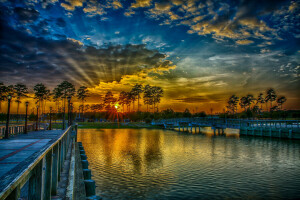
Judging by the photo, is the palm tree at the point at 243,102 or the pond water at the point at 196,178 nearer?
the pond water at the point at 196,178

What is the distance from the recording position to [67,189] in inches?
238

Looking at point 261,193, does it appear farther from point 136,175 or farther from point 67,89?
point 67,89

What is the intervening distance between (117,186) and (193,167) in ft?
24.4

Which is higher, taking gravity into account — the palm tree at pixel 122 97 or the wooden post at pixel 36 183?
the palm tree at pixel 122 97

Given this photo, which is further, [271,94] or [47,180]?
[271,94]

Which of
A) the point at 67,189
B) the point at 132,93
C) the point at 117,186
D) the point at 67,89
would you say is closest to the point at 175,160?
the point at 117,186

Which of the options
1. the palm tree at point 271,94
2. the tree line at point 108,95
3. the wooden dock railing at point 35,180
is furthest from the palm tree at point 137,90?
the wooden dock railing at point 35,180

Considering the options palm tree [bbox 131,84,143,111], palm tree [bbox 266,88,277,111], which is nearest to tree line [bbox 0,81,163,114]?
palm tree [bbox 131,84,143,111]

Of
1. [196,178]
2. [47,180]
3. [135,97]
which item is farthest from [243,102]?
[47,180]

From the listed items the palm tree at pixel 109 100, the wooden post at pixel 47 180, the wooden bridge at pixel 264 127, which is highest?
the palm tree at pixel 109 100

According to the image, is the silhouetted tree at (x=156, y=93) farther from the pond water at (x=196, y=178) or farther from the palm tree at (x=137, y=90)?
the pond water at (x=196, y=178)

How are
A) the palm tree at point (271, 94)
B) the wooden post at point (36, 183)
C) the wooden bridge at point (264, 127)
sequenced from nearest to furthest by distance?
the wooden post at point (36, 183) < the wooden bridge at point (264, 127) < the palm tree at point (271, 94)

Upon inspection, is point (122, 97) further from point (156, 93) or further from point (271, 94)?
point (271, 94)

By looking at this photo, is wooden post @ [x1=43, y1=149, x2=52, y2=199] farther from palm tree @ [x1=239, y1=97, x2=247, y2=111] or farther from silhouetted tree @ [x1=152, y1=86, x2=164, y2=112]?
palm tree @ [x1=239, y1=97, x2=247, y2=111]
